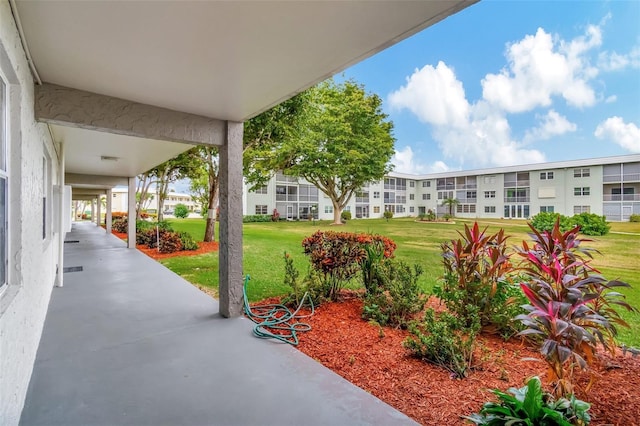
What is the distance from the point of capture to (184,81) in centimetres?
285

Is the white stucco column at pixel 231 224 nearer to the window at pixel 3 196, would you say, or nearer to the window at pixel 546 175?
the window at pixel 3 196

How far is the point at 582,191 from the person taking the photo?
4785mm

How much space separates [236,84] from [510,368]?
3484 millimetres

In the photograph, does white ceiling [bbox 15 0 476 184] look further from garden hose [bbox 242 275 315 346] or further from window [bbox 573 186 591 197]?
window [bbox 573 186 591 197]

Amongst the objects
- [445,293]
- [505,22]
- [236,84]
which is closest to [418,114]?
[505,22]

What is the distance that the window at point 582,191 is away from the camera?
185 inches

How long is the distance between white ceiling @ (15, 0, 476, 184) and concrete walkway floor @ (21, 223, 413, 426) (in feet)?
8.09

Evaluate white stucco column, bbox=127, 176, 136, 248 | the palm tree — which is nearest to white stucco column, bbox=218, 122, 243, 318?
the palm tree

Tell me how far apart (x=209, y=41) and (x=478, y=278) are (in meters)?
3.47

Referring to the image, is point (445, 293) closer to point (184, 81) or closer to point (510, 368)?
point (510, 368)

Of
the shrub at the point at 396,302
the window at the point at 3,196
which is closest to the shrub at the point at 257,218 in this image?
the shrub at the point at 396,302

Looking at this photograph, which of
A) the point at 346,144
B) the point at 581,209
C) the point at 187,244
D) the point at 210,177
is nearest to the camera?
the point at 581,209

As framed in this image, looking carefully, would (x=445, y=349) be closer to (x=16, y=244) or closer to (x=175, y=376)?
(x=175, y=376)

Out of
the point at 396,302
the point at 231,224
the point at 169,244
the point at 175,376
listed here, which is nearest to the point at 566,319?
Result: the point at 396,302
